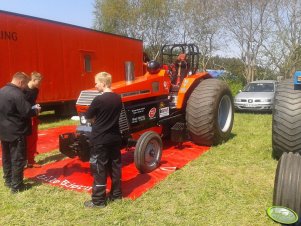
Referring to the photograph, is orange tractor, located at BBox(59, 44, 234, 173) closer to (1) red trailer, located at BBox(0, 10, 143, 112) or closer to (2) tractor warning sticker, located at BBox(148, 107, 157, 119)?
(2) tractor warning sticker, located at BBox(148, 107, 157, 119)

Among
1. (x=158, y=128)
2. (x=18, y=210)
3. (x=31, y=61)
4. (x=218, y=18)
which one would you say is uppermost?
(x=218, y=18)

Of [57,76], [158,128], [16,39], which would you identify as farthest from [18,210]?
[57,76]

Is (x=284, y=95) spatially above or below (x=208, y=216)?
above

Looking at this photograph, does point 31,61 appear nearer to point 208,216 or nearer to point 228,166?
point 228,166

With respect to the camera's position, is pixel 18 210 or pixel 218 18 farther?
pixel 218 18

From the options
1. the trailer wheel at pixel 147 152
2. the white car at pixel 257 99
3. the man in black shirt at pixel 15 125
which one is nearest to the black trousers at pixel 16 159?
the man in black shirt at pixel 15 125

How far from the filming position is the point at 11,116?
458cm

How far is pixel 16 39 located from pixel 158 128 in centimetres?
596

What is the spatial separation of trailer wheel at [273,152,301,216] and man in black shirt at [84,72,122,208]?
1866 millimetres

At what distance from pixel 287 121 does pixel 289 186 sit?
176 centimetres

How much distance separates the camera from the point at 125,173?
210 inches

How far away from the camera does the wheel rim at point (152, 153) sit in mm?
5352

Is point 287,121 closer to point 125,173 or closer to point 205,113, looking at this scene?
point 205,113

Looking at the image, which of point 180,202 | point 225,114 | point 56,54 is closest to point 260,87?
point 225,114
